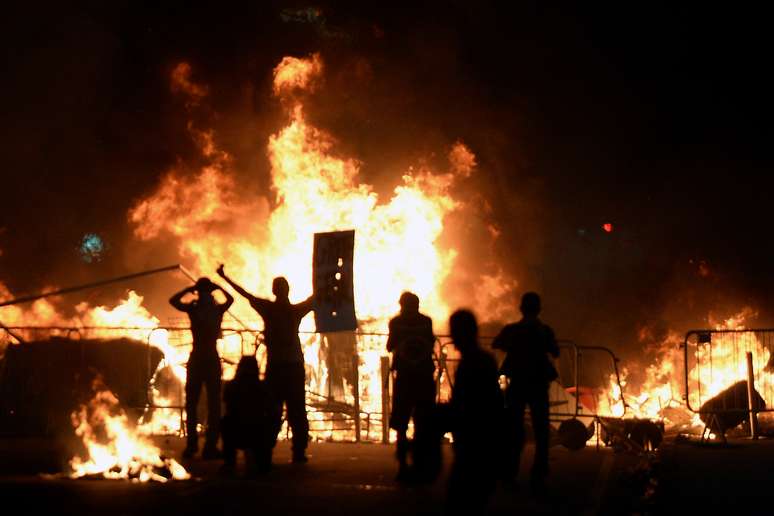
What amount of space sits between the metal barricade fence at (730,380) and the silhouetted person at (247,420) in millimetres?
7290

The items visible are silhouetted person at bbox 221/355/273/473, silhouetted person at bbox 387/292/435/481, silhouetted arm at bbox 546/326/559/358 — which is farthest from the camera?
silhouetted person at bbox 221/355/273/473

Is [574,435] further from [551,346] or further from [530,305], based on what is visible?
[530,305]

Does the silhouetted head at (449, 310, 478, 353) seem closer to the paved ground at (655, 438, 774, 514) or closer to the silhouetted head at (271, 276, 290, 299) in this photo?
the paved ground at (655, 438, 774, 514)

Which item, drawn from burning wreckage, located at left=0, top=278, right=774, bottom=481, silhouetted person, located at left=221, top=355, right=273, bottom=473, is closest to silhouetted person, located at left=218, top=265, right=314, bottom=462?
silhouetted person, located at left=221, top=355, right=273, bottom=473

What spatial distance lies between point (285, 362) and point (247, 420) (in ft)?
3.68

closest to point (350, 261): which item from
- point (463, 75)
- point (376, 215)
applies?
point (376, 215)

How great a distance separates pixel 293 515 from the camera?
7953 mm

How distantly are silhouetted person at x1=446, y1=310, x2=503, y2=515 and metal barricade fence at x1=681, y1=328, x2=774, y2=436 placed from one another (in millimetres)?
9059

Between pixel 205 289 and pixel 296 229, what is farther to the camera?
pixel 296 229

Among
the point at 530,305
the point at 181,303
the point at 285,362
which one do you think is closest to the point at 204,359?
the point at 181,303

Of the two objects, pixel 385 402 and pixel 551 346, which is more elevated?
pixel 551 346

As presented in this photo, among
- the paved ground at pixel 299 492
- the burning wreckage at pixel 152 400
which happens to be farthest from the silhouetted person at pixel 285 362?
the burning wreckage at pixel 152 400

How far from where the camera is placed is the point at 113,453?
1120 cm

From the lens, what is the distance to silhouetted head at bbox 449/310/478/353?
22.7 feet
